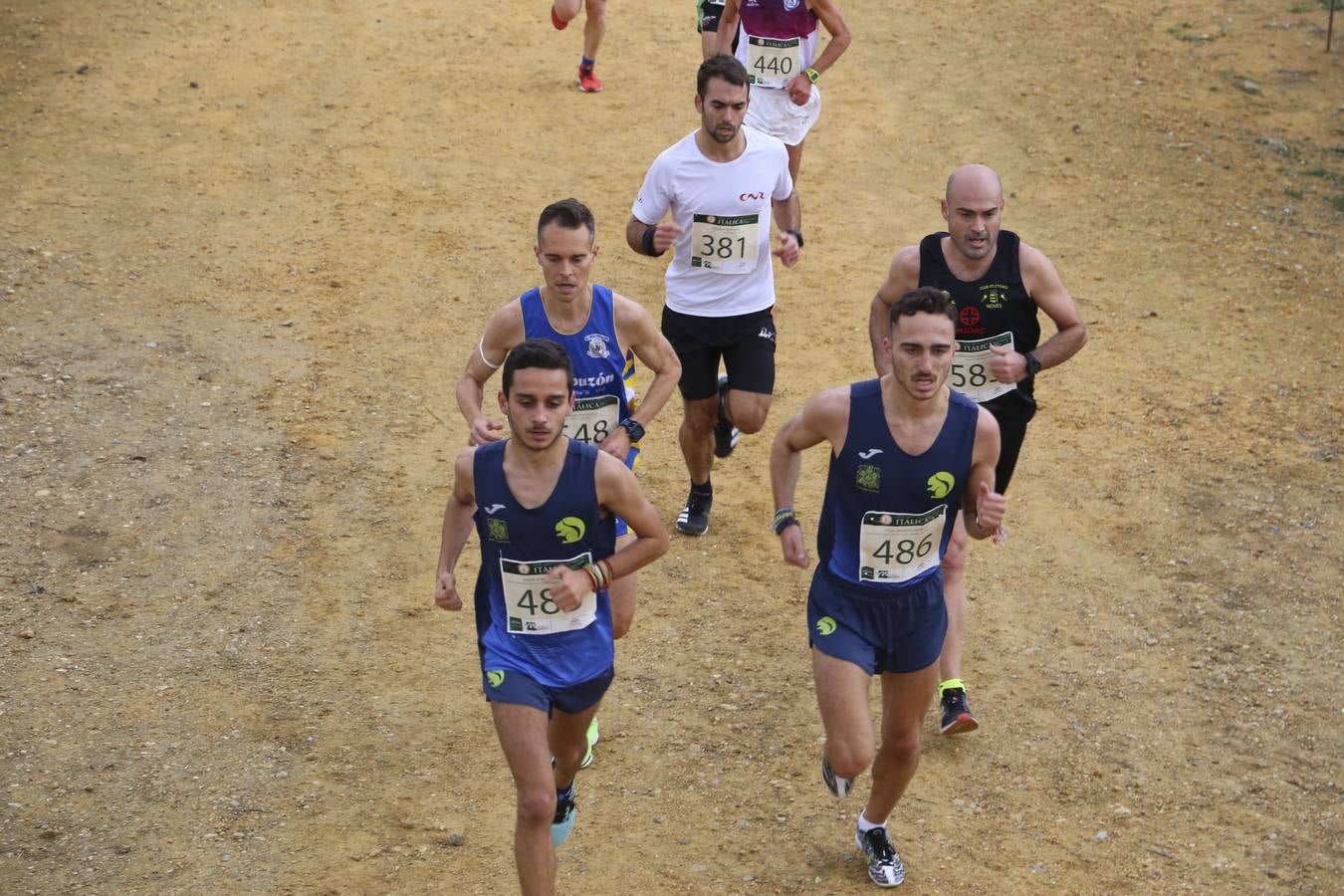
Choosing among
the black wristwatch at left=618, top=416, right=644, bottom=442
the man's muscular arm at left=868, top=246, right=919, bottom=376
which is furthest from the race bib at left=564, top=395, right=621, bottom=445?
the man's muscular arm at left=868, top=246, right=919, bottom=376

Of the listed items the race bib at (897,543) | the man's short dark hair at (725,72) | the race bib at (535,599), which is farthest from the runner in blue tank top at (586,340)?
the man's short dark hair at (725,72)

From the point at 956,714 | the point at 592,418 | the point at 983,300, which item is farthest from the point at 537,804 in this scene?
the point at 983,300

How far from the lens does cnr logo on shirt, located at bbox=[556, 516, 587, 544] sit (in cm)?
531

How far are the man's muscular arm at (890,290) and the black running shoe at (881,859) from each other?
1956mm

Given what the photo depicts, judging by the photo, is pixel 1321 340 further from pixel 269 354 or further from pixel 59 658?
pixel 59 658

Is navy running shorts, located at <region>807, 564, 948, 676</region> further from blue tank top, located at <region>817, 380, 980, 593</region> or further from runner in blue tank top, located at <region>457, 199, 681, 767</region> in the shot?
runner in blue tank top, located at <region>457, 199, 681, 767</region>

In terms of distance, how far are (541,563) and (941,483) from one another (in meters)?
1.48

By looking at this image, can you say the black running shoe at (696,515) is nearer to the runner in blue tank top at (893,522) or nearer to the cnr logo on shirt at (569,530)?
the runner in blue tank top at (893,522)

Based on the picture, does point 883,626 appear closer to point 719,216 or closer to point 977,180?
point 977,180

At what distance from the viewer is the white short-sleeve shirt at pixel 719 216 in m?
7.89

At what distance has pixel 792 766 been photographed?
6.79 metres

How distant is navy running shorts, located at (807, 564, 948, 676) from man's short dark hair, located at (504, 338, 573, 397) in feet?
4.36

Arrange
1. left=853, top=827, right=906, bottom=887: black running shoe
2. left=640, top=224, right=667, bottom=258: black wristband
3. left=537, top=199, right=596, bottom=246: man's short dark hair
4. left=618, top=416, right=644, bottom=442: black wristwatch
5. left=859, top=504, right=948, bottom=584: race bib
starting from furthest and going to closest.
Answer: left=640, top=224, right=667, bottom=258: black wristband
left=618, top=416, right=644, bottom=442: black wristwatch
left=537, top=199, right=596, bottom=246: man's short dark hair
left=853, top=827, right=906, bottom=887: black running shoe
left=859, top=504, right=948, bottom=584: race bib

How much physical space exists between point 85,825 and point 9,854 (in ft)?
0.99
